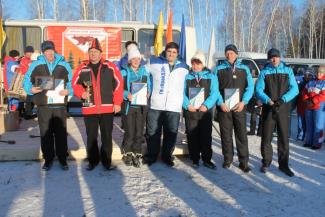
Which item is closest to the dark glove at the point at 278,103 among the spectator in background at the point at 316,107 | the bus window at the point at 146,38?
the spectator in background at the point at 316,107

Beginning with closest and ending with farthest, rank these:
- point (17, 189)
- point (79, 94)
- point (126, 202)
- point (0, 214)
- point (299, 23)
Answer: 1. point (0, 214)
2. point (126, 202)
3. point (17, 189)
4. point (79, 94)
5. point (299, 23)

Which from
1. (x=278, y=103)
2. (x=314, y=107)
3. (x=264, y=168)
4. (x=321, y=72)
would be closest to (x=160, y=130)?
(x=264, y=168)

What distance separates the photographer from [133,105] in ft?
19.3

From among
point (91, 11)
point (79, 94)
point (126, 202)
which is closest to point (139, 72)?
point (79, 94)

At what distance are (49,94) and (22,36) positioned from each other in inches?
244

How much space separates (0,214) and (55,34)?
750cm

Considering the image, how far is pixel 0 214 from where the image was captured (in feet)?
13.6

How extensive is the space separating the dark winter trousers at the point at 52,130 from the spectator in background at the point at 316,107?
17.4 feet

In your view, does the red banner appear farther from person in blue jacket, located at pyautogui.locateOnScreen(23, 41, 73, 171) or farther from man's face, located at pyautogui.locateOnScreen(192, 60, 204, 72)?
man's face, located at pyautogui.locateOnScreen(192, 60, 204, 72)

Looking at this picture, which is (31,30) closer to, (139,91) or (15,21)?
(15,21)

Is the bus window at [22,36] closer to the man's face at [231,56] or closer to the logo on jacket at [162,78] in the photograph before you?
the logo on jacket at [162,78]

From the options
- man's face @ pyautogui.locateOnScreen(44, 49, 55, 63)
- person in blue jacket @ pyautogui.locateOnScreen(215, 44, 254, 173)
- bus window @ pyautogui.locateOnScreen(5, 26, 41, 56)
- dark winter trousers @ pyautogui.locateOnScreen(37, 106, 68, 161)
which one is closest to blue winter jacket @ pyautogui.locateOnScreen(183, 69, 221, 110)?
person in blue jacket @ pyautogui.locateOnScreen(215, 44, 254, 173)

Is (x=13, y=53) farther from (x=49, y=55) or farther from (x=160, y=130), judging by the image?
(x=160, y=130)

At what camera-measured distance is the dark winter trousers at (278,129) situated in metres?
5.70
